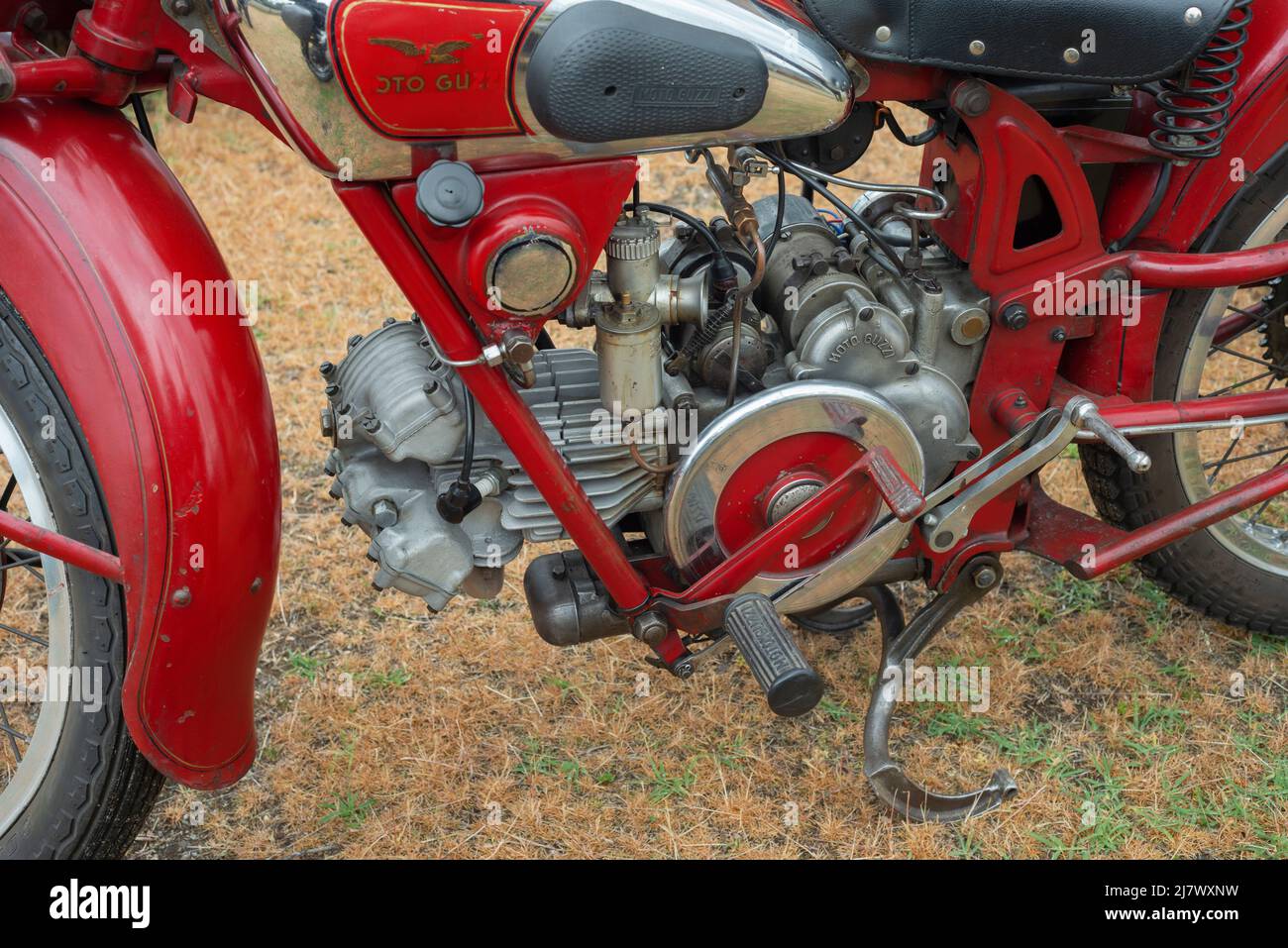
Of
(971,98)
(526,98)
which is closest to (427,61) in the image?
(526,98)

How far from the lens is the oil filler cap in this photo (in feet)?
5.59

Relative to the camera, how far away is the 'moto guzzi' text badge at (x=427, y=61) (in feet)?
5.33

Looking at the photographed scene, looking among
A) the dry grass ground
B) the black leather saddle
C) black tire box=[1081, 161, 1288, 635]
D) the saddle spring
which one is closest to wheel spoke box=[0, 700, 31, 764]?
the dry grass ground

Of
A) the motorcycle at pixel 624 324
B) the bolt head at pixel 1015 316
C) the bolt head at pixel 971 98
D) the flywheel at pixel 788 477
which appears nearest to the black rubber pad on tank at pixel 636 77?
the motorcycle at pixel 624 324

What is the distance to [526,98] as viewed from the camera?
5.59 ft

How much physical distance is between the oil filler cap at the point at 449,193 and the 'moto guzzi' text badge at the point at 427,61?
56mm

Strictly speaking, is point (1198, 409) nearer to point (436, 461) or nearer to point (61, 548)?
point (436, 461)

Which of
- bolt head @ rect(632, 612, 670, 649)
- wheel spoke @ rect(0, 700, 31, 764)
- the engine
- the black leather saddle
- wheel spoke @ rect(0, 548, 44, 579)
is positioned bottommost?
wheel spoke @ rect(0, 700, 31, 764)

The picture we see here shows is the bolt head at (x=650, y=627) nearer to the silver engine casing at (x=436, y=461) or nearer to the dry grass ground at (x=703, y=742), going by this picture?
the silver engine casing at (x=436, y=461)

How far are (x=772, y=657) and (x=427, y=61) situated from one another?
106cm

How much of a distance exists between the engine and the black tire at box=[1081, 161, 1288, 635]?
0.42 metres

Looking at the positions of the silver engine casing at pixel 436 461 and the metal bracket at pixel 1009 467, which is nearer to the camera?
the silver engine casing at pixel 436 461

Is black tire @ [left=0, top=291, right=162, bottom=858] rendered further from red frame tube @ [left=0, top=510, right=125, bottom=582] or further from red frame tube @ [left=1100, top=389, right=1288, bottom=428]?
red frame tube @ [left=1100, top=389, right=1288, bottom=428]
